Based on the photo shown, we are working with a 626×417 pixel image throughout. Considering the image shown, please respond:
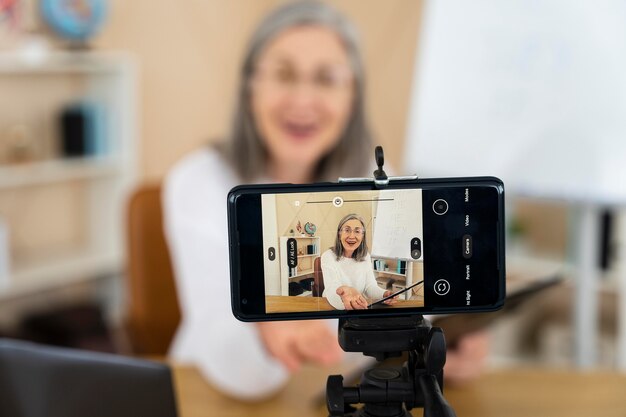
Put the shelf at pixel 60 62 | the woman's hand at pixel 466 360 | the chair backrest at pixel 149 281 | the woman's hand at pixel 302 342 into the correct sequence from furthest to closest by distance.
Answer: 1. the shelf at pixel 60 62
2. the chair backrest at pixel 149 281
3. the woman's hand at pixel 466 360
4. the woman's hand at pixel 302 342

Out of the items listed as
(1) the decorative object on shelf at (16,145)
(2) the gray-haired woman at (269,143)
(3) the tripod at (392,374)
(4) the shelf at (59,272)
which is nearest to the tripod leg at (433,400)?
(3) the tripod at (392,374)

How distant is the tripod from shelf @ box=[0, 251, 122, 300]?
2370 mm

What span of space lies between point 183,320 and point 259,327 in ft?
2.16

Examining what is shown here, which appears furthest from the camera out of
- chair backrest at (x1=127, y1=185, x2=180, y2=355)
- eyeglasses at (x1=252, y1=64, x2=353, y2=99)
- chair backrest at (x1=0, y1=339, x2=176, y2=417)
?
chair backrest at (x1=127, y1=185, x2=180, y2=355)

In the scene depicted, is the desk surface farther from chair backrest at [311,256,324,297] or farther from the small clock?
the small clock

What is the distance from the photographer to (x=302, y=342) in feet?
3.34

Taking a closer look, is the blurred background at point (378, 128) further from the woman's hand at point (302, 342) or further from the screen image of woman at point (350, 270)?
the screen image of woman at point (350, 270)

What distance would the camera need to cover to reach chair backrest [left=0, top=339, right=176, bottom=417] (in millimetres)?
682

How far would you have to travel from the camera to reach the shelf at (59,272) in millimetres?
2767

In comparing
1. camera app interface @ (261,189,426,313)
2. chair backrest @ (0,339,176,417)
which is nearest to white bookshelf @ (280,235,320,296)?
camera app interface @ (261,189,426,313)

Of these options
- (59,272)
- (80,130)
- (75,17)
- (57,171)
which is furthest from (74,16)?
(59,272)

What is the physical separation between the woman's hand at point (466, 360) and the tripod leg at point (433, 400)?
621 millimetres

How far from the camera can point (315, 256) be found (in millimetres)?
543

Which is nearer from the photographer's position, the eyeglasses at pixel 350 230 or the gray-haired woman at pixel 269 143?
the eyeglasses at pixel 350 230
